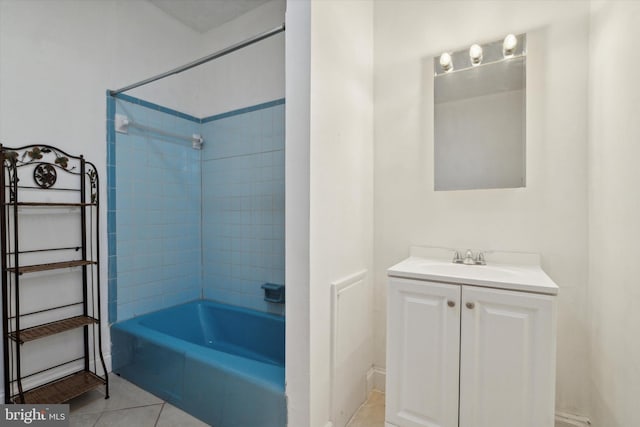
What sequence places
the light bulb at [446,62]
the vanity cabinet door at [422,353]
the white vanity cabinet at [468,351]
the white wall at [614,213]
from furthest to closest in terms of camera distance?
the light bulb at [446,62] < the vanity cabinet door at [422,353] < the white vanity cabinet at [468,351] < the white wall at [614,213]

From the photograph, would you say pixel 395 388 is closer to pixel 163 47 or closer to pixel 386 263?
pixel 386 263

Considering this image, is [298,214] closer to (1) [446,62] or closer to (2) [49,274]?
(1) [446,62]

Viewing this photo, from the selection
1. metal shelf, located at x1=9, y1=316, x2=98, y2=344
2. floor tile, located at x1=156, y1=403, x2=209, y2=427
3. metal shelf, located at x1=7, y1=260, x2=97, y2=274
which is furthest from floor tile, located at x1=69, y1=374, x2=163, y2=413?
metal shelf, located at x1=7, y1=260, x2=97, y2=274

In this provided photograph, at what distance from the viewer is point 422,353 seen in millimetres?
1371

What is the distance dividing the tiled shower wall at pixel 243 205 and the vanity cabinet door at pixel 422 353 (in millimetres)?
1141

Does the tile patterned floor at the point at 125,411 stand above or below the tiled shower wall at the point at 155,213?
below

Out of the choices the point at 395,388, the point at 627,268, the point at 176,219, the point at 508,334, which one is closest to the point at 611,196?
the point at 627,268

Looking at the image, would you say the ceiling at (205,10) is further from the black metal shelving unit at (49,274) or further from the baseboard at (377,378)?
the baseboard at (377,378)

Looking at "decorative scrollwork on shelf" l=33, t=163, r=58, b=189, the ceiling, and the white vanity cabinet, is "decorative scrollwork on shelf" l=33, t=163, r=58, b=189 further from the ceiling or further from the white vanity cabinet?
the white vanity cabinet

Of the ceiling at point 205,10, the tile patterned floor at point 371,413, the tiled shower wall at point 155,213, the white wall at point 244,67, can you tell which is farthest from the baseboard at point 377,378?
the ceiling at point 205,10

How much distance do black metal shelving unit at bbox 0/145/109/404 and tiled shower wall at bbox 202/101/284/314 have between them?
88 centimetres

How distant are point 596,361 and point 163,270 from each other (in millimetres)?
2799

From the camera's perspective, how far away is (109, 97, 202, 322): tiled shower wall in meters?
2.27

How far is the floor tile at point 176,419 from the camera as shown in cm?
165
